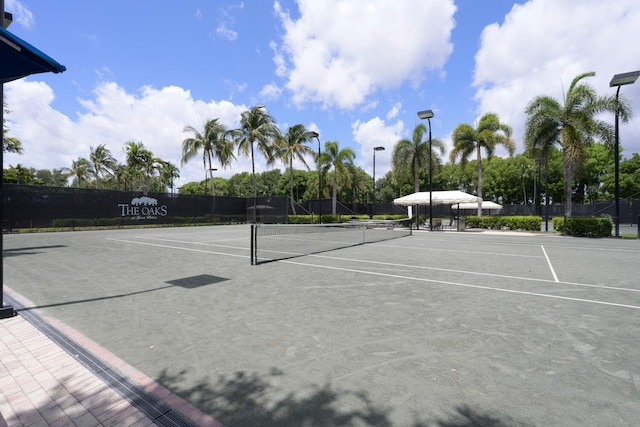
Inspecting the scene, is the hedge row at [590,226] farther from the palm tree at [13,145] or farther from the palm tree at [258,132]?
the palm tree at [13,145]

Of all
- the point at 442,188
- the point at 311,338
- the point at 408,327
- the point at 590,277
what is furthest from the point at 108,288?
the point at 442,188

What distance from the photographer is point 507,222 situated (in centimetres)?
2603

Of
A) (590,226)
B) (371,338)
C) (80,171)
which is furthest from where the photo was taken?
(80,171)

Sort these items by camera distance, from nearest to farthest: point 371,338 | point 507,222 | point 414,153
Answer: point 371,338 < point 507,222 < point 414,153

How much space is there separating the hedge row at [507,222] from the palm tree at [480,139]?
1199 mm

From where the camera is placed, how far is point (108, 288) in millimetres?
6707

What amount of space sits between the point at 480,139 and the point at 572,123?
874cm

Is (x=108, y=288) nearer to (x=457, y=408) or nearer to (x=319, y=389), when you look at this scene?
(x=319, y=389)

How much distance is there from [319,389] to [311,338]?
118 centimetres

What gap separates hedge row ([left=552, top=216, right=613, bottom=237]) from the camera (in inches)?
770

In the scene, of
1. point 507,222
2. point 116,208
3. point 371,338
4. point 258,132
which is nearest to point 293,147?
point 258,132

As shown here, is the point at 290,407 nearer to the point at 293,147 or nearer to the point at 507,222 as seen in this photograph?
the point at 507,222

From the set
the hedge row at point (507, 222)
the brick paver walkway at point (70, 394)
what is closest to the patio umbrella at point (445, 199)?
the hedge row at point (507, 222)

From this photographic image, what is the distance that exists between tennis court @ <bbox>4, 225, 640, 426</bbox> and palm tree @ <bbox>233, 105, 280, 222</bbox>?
95.1 feet
